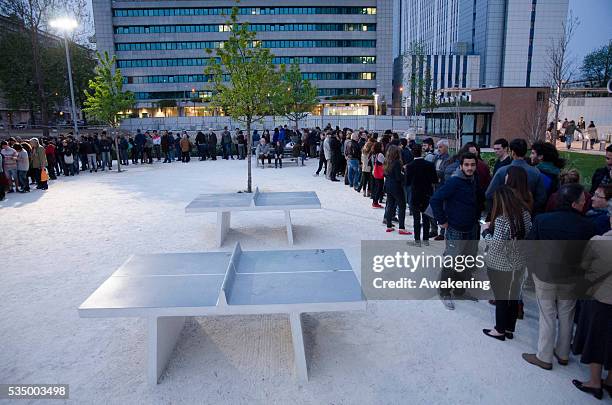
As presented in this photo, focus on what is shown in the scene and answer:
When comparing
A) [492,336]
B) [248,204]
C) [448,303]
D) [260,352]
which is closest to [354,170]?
[248,204]

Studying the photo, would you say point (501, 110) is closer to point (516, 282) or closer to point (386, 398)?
point (516, 282)

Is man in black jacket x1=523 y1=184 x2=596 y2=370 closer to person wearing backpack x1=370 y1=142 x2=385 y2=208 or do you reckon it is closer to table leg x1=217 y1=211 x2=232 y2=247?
table leg x1=217 y1=211 x2=232 y2=247

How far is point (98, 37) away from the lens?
72.6 metres

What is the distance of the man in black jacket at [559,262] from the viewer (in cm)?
353

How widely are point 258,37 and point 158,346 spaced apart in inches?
3026

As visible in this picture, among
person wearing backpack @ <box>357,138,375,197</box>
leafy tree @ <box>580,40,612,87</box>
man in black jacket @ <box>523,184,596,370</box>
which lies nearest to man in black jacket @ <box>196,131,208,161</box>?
person wearing backpack @ <box>357,138,375,197</box>

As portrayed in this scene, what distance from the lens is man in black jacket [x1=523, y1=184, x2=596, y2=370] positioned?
3.53 m

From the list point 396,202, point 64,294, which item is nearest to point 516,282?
point 396,202

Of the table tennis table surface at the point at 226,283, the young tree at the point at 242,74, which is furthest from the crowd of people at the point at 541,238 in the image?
the young tree at the point at 242,74

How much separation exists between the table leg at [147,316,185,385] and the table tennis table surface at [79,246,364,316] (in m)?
0.25

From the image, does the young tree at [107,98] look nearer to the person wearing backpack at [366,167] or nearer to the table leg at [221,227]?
the person wearing backpack at [366,167]

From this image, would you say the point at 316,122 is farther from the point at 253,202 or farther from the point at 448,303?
the point at 448,303

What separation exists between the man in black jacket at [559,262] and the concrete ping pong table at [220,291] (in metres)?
1.62

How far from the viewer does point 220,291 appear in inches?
148
